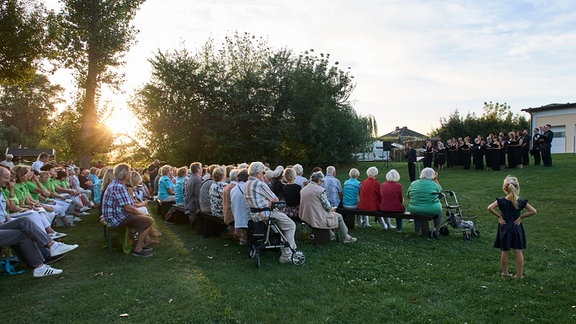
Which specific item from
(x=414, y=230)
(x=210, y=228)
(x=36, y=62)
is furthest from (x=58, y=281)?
(x=36, y=62)

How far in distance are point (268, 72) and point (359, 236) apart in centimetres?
1816

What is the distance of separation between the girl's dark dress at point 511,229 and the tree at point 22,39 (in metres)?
14.1

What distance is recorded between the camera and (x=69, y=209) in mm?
11156

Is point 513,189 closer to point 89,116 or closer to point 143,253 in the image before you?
point 143,253

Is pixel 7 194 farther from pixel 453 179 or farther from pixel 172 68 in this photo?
pixel 172 68

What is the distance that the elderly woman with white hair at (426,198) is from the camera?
26.7ft

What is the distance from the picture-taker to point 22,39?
41.4 feet

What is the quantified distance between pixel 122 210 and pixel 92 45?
18.8m

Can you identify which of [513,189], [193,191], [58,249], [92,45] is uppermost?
[92,45]

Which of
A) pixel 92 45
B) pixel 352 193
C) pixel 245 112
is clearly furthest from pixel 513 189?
pixel 92 45

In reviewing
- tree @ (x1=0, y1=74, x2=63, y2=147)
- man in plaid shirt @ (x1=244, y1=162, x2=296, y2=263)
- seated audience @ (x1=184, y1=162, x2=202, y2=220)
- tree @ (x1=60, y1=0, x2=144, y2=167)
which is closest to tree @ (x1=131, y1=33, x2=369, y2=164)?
tree @ (x1=60, y1=0, x2=144, y2=167)

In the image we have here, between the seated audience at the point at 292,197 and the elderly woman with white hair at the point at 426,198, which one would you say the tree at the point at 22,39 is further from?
the elderly woman with white hair at the point at 426,198

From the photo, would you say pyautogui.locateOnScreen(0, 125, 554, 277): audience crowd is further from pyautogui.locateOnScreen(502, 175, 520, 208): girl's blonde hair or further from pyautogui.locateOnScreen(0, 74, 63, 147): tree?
pyautogui.locateOnScreen(0, 74, 63, 147): tree

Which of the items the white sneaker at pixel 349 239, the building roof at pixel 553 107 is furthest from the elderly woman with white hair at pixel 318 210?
the building roof at pixel 553 107
